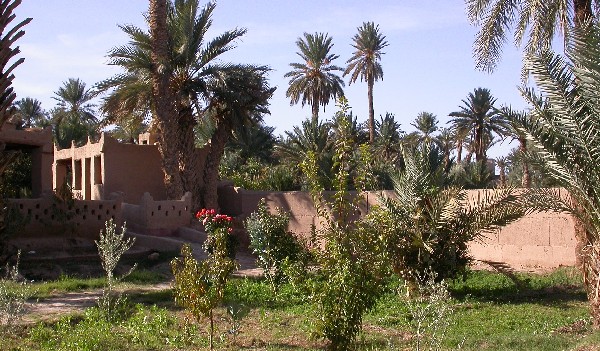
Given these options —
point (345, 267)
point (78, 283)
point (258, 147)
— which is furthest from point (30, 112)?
point (345, 267)

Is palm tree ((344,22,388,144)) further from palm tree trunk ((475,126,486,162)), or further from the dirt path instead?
the dirt path

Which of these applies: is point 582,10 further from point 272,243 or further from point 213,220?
point 213,220

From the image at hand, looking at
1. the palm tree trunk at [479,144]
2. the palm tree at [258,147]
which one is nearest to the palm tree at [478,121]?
the palm tree trunk at [479,144]

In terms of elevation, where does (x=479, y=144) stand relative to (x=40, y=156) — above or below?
above

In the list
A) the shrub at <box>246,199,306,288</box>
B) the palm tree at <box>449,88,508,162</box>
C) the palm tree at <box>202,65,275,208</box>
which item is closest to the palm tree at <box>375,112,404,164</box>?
the palm tree at <box>449,88,508,162</box>

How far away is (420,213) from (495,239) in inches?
167

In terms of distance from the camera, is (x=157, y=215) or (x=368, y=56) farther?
(x=368, y=56)

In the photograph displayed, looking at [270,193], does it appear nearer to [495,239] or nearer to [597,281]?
[495,239]

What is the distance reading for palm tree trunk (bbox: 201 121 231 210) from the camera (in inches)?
918

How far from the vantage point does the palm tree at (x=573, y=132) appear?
884 cm

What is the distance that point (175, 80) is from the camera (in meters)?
22.3

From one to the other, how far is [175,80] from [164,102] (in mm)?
1324

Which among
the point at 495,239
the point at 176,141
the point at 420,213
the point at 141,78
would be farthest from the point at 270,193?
the point at 420,213

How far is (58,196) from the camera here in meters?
17.9
